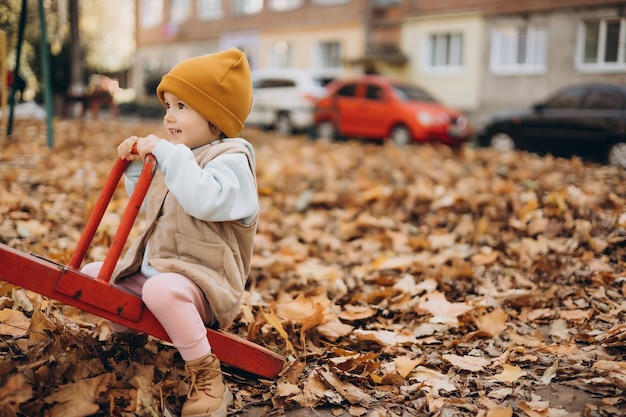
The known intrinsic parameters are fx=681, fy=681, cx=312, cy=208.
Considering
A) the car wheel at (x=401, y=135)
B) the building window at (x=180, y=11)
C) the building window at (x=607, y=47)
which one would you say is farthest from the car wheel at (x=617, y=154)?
the building window at (x=180, y=11)

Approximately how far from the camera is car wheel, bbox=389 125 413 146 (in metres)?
12.6

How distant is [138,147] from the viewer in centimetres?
214

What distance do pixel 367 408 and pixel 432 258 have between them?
6.51ft

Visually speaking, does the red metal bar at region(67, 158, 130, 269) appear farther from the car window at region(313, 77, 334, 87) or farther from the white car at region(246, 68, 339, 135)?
the car window at region(313, 77, 334, 87)

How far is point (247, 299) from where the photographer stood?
328cm

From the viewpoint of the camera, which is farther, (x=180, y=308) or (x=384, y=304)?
(x=384, y=304)

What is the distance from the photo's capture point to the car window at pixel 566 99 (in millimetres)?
9281

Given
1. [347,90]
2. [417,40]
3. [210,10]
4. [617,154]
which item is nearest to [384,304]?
[617,154]

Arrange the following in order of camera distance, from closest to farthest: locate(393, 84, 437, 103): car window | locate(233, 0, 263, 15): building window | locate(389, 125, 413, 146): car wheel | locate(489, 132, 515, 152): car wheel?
locate(489, 132, 515, 152): car wheel < locate(389, 125, 413, 146): car wheel < locate(393, 84, 437, 103): car window < locate(233, 0, 263, 15): building window

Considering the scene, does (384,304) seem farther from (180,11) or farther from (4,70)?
(180,11)

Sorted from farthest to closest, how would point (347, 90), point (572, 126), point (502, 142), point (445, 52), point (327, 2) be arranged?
point (327, 2) < point (445, 52) < point (347, 90) < point (502, 142) < point (572, 126)

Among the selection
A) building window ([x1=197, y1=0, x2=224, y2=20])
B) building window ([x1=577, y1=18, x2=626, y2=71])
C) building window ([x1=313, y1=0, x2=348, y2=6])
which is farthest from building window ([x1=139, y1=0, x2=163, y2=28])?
building window ([x1=577, y1=18, x2=626, y2=71])

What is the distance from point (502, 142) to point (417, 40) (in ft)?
30.4

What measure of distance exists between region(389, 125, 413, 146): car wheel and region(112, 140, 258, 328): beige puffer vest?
34.4 ft
